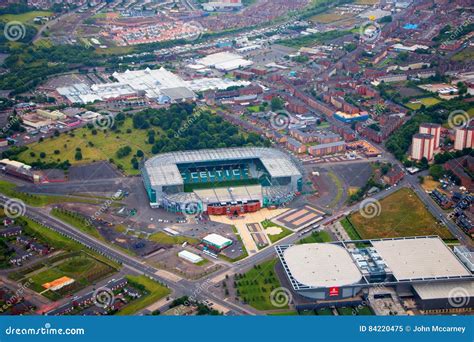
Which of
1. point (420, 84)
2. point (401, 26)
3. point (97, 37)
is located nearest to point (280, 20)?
point (401, 26)

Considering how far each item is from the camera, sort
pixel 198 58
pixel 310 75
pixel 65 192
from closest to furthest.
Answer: pixel 65 192 → pixel 310 75 → pixel 198 58

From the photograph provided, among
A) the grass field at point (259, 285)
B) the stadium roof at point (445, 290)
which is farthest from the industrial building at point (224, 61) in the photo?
the stadium roof at point (445, 290)

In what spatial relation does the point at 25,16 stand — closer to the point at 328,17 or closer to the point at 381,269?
the point at 328,17

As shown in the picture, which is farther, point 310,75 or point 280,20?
point 280,20

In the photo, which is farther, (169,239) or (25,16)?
(25,16)

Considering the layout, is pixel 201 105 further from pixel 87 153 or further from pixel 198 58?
pixel 198 58

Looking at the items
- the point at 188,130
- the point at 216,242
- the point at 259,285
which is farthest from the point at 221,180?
the point at 259,285
